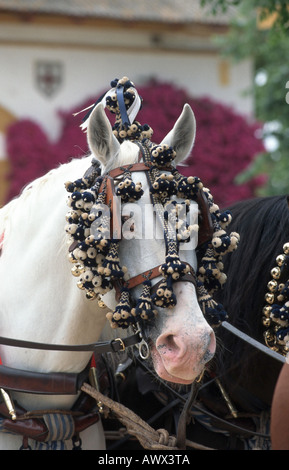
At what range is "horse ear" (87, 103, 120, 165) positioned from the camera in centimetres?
214

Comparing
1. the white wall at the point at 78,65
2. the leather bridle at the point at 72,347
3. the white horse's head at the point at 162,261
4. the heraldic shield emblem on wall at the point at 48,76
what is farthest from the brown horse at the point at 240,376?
the heraldic shield emblem on wall at the point at 48,76

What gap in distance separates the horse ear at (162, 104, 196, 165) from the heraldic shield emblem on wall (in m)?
8.01

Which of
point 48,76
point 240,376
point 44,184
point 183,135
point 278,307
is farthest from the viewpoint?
point 48,76

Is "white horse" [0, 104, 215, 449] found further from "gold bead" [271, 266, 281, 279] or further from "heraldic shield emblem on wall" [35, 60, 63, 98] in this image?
"heraldic shield emblem on wall" [35, 60, 63, 98]

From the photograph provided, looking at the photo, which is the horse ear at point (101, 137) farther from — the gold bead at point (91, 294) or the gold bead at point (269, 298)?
the gold bead at point (269, 298)

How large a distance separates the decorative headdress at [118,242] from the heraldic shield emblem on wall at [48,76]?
800cm

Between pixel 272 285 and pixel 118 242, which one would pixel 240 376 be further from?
pixel 118 242

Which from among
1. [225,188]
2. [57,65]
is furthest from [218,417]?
[57,65]

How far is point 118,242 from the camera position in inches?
83.7

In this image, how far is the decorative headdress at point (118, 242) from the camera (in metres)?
2.05

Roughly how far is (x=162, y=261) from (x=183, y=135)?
0.47 meters

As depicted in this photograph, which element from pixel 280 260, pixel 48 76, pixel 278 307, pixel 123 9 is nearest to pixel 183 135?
pixel 280 260

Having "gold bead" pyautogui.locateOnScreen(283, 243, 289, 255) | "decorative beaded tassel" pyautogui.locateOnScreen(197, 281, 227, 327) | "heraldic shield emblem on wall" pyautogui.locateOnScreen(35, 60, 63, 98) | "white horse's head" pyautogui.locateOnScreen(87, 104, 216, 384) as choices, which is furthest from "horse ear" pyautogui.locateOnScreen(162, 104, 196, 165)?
"heraldic shield emblem on wall" pyautogui.locateOnScreen(35, 60, 63, 98)

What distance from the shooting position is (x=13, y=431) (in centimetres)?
232
